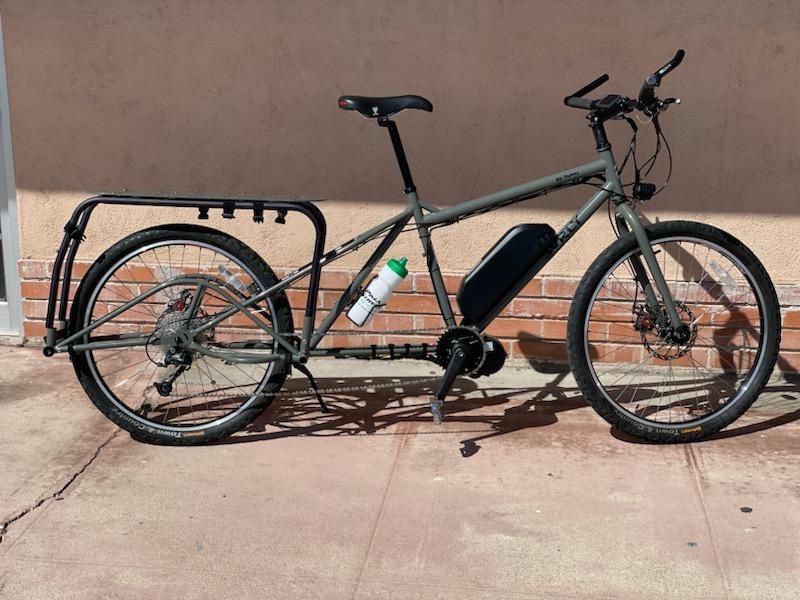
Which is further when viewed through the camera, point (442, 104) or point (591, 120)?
point (442, 104)

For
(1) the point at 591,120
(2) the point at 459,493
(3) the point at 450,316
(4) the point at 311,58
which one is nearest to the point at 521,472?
(2) the point at 459,493

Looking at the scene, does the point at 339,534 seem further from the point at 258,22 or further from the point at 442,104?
the point at 258,22

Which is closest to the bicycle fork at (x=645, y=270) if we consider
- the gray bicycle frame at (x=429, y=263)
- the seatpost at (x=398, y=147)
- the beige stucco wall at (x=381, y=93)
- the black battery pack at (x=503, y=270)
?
the gray bicycle frame at (x=429, y=263)

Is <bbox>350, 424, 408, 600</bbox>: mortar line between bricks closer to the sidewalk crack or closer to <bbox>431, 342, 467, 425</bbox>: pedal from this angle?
<bbox>431, 342, 467, 425</bbox>: pedal

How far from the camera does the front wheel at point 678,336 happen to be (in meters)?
3.41

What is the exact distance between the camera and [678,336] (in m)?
3.42

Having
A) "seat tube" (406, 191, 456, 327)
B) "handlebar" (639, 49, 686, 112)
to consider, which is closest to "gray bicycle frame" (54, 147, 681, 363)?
"seat tube" (406, 191, 456, 327)

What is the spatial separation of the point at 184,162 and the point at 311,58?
809 mm

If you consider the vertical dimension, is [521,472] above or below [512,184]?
below

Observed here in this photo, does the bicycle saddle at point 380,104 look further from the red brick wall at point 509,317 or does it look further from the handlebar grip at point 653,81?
the red brick wall at point 509,317

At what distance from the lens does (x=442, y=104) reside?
405 cm

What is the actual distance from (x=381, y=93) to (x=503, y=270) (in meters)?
1.18

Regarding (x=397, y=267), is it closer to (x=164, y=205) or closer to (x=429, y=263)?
(x=429, y=263)

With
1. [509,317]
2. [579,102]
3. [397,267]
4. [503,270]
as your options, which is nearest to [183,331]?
[397,267]
